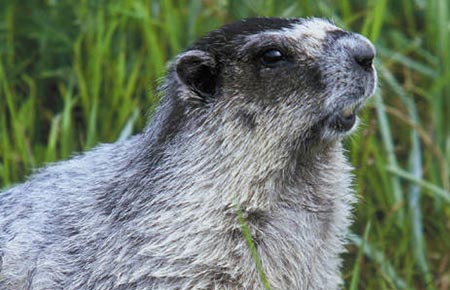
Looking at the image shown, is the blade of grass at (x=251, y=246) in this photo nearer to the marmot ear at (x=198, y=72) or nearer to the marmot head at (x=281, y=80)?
the marmot head at (x=281, y=80)

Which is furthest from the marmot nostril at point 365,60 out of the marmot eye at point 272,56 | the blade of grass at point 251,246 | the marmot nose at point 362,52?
the blade of grass at point 251,246

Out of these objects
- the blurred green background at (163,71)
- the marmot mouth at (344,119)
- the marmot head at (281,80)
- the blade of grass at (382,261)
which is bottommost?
the blade of grass at (382,261)

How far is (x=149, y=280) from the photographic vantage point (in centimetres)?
471

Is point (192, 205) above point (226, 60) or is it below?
below

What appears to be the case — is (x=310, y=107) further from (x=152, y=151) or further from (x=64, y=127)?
(x=64, y=127)

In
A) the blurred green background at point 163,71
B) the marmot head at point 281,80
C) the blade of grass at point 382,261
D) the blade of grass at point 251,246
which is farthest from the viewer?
the blurred green background at point 163,71

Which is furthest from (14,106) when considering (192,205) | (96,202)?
(192,205)

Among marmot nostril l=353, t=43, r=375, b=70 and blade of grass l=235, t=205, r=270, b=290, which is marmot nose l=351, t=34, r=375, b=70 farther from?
blade of grass l=235, t=205, r=270, b=290

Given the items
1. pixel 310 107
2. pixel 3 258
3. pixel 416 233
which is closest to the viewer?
pixel 310 107

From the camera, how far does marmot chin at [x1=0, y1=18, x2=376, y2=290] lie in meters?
4.66

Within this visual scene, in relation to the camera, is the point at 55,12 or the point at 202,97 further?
the point at 55,12

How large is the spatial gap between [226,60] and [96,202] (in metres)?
0.86

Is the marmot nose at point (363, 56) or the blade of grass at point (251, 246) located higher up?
the marmot nose at point (363, 56)

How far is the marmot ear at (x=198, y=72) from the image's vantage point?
4727mm
